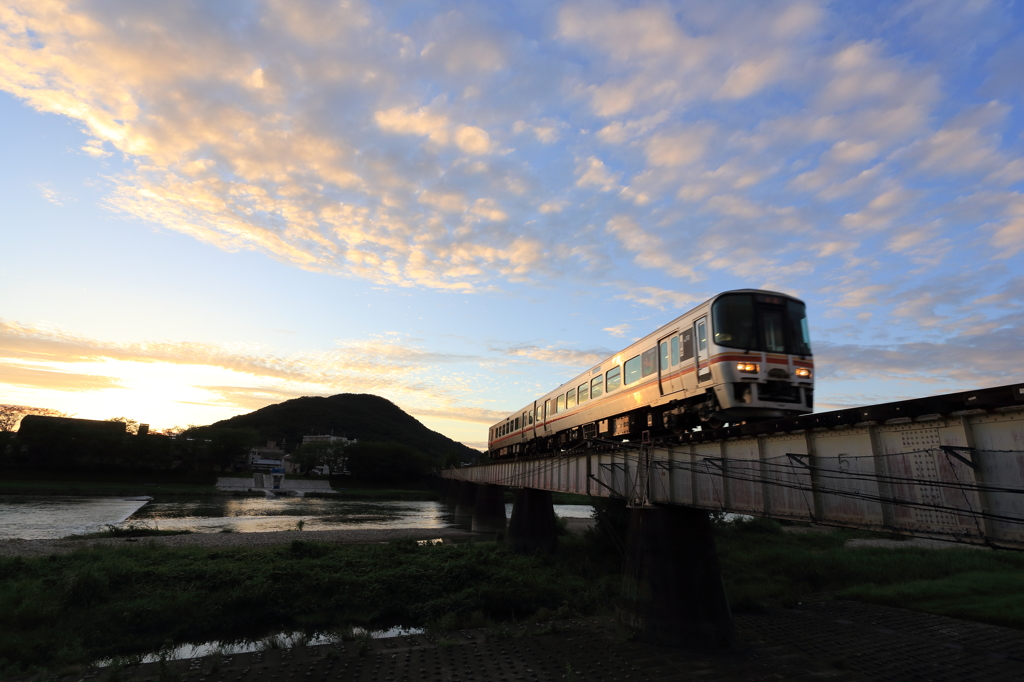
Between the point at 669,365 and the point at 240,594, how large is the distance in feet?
53.7

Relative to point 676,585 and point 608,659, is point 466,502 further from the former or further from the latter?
point 608,659

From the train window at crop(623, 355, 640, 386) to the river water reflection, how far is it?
3349cm

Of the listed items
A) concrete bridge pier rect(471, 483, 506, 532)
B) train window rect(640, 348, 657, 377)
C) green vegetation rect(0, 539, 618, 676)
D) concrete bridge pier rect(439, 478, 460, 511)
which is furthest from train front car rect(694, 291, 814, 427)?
concrete bridge pier rect(439, 478, 460, 511)

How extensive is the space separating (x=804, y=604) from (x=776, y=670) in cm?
925

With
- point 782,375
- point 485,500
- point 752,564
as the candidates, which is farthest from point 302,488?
point 782,375

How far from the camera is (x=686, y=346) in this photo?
14.3 meters

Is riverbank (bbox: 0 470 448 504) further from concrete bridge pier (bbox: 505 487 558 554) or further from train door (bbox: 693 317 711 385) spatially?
train door (bbox: 693 317 711 385)

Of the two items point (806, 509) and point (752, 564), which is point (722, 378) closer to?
point (806, 509)

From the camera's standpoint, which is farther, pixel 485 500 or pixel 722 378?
pixel 485 500

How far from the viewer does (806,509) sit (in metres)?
9.66

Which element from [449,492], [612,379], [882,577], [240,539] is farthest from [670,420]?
[449,492]

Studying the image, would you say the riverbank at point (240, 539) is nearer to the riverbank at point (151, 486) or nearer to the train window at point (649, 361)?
the train window at point (649, 361)

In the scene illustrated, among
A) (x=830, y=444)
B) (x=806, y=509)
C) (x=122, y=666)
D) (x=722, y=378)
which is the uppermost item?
(x=722, y=378)

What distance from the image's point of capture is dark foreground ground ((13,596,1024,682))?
12195 mm
